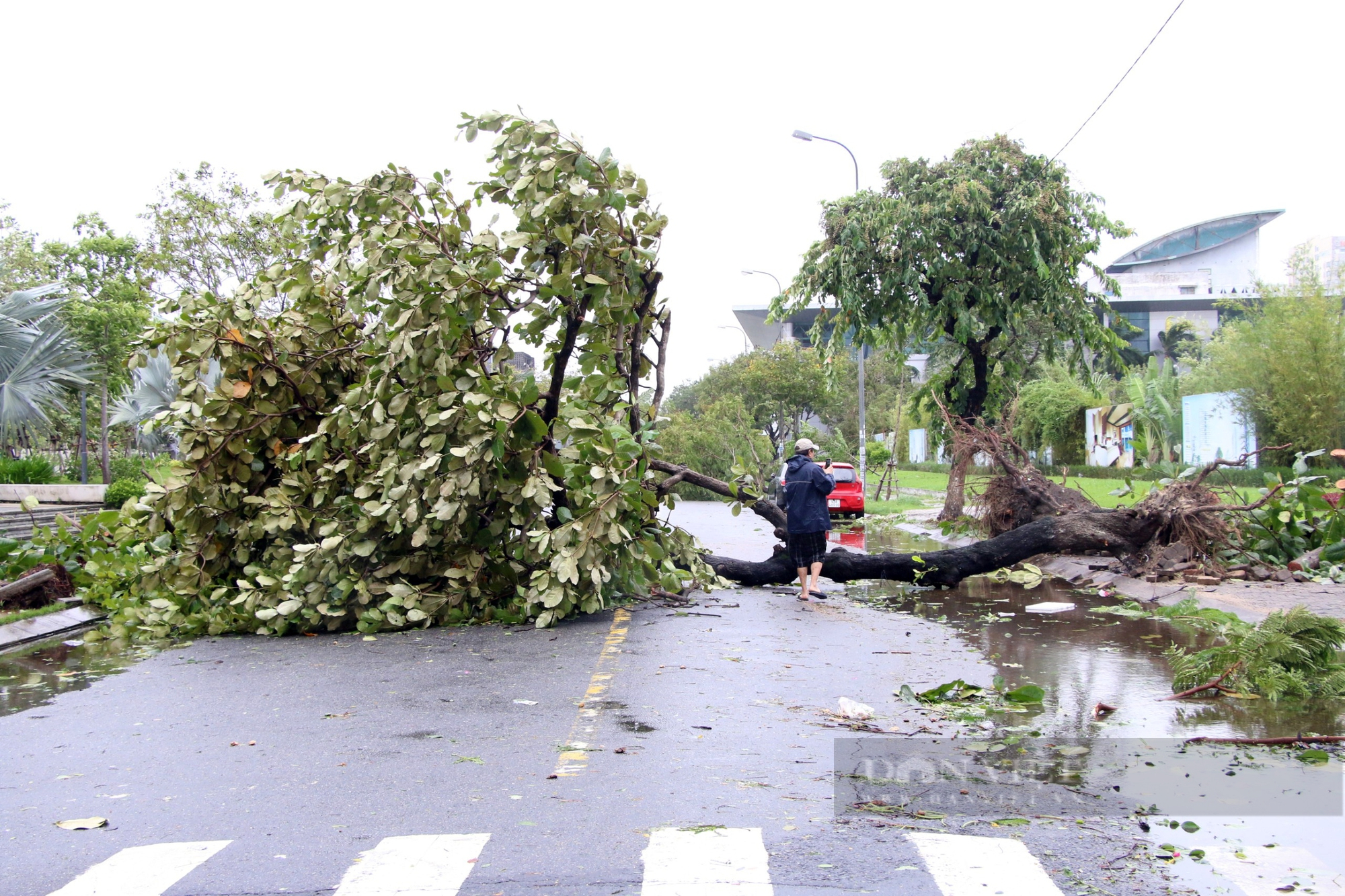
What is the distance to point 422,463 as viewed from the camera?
919 centimetres

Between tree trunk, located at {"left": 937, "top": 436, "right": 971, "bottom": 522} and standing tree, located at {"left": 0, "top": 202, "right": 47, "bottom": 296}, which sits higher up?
standing tree, located at {"left": 0, "top": 202, "right": 47, "bottom": 296}

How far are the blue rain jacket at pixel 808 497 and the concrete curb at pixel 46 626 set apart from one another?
24.5ft

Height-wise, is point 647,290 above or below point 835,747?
above

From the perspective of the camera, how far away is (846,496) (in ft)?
86.4

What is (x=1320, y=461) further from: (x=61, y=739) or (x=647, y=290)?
(x=61, y=739)

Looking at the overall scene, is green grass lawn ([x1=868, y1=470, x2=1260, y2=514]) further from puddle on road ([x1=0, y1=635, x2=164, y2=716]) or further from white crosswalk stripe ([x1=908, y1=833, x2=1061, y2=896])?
puddle on road ([x1=0, y1=635, x2=164, y2=716])

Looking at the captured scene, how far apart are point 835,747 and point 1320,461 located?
30686mm

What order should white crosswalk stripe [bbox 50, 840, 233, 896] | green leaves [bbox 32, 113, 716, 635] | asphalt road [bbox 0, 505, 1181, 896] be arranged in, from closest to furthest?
white crosswalk stripe [bbox 50, 840, 233, 896] < asphalt road [bbox 0, 505, 1181, 896] < green leaves [bbox 32, 113, 716, 635]

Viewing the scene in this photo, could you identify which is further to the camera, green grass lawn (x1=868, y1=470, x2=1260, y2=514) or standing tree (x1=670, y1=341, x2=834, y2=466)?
standing tree (x1=670, y1=341, x2=834, y2=466)

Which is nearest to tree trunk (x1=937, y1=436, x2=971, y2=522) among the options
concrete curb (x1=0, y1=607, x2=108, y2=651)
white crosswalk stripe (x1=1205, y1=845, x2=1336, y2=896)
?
concrete curb (x1=0, y1=607, x2=108, y2=651)

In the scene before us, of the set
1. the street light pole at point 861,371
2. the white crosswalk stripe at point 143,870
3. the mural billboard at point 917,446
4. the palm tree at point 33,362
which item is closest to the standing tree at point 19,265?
the palm tree at point 33,362

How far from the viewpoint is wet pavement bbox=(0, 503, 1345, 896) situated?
404 cm

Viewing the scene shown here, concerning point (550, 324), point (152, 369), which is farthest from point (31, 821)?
point (152, 369)

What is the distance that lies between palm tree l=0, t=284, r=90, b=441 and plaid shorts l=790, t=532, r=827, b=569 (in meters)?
15.1
